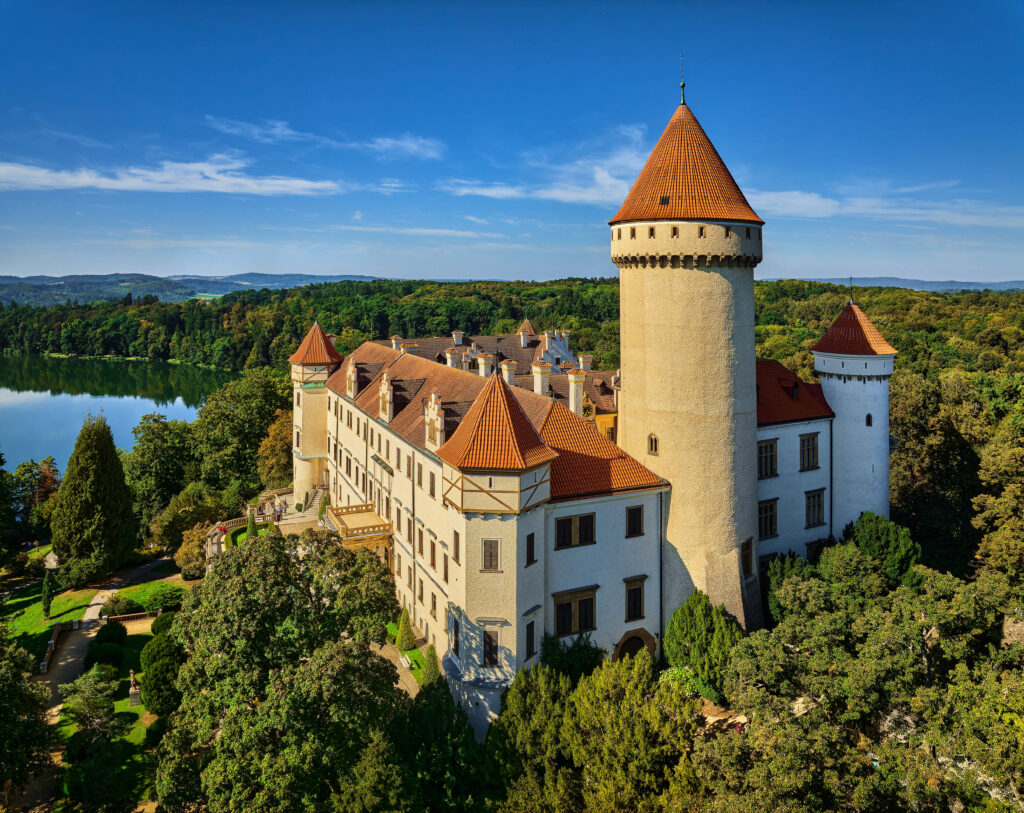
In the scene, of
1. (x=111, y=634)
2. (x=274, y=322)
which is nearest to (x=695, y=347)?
(x=111, y=634)

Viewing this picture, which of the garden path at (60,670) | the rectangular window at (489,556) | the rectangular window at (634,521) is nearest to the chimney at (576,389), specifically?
the rectangular window at (634,521)

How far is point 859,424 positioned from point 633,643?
16.2 m

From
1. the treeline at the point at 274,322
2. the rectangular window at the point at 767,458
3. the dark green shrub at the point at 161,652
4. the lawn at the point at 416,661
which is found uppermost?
the treeline at the point at 274,322

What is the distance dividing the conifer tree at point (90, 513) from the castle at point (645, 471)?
57.2ft

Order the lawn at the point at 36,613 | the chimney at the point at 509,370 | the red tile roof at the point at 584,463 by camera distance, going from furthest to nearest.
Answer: the chimney at the point at 509,370 < the lawn at the point at 36,613 < the red tile roof at the point at 584,463

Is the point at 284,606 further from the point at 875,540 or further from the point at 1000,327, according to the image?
the point at 1000,327

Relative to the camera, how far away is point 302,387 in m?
50.7

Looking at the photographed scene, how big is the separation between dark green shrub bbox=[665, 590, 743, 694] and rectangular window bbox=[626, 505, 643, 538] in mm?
3338

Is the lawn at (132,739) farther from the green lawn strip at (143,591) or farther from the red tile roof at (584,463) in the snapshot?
the red tile roof at (584,463)

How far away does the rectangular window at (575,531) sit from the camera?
2631 cm

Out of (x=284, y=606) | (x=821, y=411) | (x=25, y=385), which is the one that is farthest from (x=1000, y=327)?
(x=25, y=385)

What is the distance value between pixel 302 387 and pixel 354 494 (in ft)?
35.4

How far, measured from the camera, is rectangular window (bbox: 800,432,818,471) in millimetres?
34500

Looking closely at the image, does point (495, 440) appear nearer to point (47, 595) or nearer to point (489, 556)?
point (489, 556)
